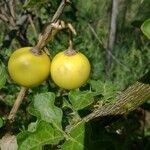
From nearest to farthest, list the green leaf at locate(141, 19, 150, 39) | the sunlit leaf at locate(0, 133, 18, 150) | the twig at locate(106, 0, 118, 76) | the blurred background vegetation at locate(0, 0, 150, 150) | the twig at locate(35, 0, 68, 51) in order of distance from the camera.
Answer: the green leaf at locate(141, 19, 150, 39)
the twig at locate(35, 0, 68, 51)
the sunlit leaf at locate(0, 133, 18, 150)
the blurred background vegetation at locate(0, 0, 150, 150)
the twig at locate(106, 0, 118, 76)

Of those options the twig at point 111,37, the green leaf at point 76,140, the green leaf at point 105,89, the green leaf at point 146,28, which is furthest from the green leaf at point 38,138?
the twig at point 111,37

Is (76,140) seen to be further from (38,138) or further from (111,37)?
(111,37)

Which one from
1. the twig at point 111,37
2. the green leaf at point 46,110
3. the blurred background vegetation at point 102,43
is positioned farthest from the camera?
the twig at point 111,37

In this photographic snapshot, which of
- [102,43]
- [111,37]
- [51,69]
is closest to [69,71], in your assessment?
[51,69]

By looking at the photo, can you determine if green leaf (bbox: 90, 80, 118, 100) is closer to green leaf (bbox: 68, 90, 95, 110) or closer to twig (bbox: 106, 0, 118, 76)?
green leaf (bbox: 68, 90, 95, 110)

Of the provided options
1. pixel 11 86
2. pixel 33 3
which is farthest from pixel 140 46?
pixel 33 3

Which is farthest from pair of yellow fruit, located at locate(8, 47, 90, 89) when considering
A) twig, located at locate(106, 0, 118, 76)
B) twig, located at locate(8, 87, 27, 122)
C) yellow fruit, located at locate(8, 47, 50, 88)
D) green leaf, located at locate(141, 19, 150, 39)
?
twig, located at locate(106, 0, 118, 76)

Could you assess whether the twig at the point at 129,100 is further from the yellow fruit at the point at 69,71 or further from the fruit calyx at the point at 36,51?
the fruit calyx at the point at 36,51
